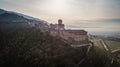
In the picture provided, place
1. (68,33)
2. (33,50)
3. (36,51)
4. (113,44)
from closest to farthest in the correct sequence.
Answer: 1. (36,51)
2. (33,50)
3. (68,33)
4. (113,44)

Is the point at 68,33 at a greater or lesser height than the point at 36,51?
greater

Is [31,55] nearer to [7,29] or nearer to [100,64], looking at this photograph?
[7,29]

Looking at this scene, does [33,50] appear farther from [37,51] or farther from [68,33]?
[68,33]

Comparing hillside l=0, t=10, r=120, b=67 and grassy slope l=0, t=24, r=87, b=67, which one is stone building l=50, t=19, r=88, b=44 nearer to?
hillside l=0, t=10, r=120, b=67

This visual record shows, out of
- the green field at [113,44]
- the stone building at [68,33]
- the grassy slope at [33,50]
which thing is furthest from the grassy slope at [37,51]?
the green field at [113,44]

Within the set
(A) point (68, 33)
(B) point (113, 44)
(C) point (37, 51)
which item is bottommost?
(B) point (113, 44)

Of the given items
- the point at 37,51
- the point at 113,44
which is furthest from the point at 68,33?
the point at 113,44

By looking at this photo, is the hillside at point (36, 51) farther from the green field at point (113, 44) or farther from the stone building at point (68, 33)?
the green field at point (113, 44)

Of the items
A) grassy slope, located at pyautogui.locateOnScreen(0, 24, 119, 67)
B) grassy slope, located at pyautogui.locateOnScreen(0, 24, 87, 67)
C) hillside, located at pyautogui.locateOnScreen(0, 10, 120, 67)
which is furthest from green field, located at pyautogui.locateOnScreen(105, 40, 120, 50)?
grassy slope, located at pyautogui.locateOnScreen(0, 24, 87, 67)

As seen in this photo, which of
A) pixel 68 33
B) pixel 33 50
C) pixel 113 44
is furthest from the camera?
pixel 113 44
